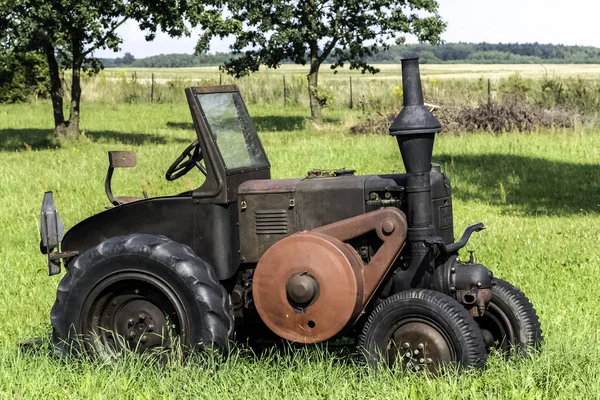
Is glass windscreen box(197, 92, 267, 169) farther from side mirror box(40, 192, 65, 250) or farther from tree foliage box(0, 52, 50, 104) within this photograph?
tree foliage box(0, 52, 50, 104)

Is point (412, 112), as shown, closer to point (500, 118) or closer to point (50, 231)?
point (50, 231)

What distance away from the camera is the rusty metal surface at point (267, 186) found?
5.55 metres

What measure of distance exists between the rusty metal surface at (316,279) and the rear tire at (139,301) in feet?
0.95

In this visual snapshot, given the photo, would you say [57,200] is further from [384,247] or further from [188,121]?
[188,121]

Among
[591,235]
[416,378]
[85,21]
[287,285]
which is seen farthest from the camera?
[85,21]

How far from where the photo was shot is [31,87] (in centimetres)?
3791

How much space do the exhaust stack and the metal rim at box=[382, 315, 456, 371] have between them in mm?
422

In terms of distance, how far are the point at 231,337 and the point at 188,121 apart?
2854cm

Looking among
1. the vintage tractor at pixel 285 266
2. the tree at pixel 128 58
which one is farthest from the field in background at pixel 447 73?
the tree at pixel 128 58

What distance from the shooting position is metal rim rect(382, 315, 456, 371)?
192 inches

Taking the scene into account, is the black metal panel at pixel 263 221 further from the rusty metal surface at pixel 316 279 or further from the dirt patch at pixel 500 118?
the dirt patch at pixel 500 118

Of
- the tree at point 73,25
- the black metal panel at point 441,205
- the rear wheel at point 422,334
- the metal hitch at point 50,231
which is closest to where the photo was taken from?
the rear wheel at point 422,334

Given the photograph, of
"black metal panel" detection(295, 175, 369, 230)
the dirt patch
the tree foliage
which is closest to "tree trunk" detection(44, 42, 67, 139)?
the dirt patch

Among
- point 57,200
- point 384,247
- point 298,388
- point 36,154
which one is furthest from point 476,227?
point 36,154
